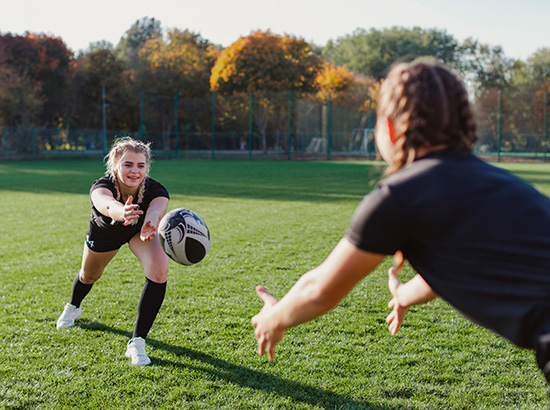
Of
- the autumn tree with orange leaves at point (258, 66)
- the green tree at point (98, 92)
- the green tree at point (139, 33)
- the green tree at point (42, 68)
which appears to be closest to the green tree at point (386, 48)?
the green tree at point (139, 33)

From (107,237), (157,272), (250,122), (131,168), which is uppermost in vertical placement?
(250,122)

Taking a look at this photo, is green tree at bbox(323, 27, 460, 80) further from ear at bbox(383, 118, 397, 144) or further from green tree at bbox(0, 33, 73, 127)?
ear at bbox(383, 118, 397, 144)

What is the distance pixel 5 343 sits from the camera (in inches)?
156

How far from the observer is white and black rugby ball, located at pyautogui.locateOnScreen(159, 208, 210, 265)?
11.9 ft

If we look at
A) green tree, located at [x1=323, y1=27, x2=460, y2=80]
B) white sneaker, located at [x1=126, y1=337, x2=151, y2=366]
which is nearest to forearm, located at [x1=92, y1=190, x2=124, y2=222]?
white sneaker, located at [x1=126, y1=337, x2=151, y2=366]

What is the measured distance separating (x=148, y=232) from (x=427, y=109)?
2227mm

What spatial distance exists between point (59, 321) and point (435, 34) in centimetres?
8399

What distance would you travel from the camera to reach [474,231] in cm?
146

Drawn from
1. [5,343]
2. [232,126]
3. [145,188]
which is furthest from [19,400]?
[232,126]

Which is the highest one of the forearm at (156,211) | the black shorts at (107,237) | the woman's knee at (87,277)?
the forearm at (156,211)

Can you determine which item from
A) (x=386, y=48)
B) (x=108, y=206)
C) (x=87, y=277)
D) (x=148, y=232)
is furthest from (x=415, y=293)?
(x=386, y=48)

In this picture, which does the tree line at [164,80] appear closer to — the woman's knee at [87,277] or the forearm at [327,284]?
the woman's knee at [87,277]

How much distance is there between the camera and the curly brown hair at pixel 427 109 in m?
1.50

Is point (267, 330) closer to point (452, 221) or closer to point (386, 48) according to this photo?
point (452, 221)
